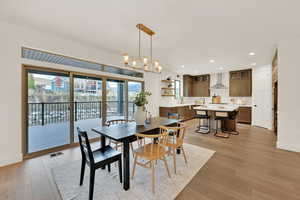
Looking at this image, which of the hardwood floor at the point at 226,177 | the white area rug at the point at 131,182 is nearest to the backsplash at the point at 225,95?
the hardwood floor at the point at 226,177

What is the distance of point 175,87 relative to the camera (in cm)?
Result: 738

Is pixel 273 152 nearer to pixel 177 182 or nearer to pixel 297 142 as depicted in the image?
pixel 297 142

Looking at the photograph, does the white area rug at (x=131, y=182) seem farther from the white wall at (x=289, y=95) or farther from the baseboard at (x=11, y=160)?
the white wall at (x=289, y=95)

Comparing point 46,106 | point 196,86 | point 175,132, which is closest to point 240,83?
point 196,86

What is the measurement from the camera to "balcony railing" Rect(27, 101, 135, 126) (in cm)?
332

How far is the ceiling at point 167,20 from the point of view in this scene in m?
1.95

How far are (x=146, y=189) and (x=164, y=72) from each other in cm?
Answer: 558

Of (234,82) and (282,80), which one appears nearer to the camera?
(282,80)

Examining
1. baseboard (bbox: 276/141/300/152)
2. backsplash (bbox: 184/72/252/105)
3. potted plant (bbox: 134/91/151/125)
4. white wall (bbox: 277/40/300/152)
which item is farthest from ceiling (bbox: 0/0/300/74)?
backsplash (bbox: 184/72/252/105)

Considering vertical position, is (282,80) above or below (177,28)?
below

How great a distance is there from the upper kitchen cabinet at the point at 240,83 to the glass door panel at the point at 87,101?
675 cm

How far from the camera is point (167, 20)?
2311mm

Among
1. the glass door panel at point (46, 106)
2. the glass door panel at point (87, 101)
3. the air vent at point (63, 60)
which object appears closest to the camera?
the air vent at point (63, 60)

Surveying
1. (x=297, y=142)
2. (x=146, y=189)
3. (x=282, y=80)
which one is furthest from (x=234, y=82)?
(x=146, y=189)
